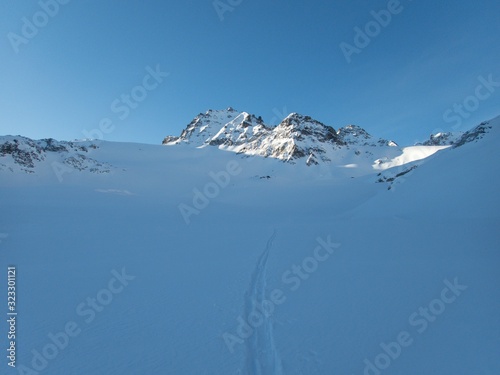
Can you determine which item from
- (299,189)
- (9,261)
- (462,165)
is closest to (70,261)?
(9,261)

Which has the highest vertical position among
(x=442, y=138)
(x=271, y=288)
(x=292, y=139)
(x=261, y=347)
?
(x=292, y=139)

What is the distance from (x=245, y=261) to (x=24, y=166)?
140 feet

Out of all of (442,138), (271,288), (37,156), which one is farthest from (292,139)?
(442,138)

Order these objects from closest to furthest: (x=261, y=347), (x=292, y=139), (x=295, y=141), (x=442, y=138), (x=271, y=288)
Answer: (x=261, y=347) → (x=271, y=288) → (x=295, y=141) → (x=292, y=139) → (x=442, y=138)

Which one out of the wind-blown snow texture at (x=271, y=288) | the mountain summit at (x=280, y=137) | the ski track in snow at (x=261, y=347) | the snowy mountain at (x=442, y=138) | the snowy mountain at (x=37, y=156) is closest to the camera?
the ski track in snow at (x=261, y=347)

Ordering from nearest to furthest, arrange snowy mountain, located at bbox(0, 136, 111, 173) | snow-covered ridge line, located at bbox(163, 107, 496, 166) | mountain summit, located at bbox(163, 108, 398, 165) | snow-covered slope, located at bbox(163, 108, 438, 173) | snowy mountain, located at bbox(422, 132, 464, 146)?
snowy mountain, located at bbox(0, 136, 111, 173)
snow-covered slope, located at bbox(163, 108, 438, 173)
mountain summit, located at bbox(163, 108, 398, 165)
snow-covered ridge line, located at bbox(163, 107, 496, 166)
snowy mountain, located at bbox(422, 132, 464, 146)

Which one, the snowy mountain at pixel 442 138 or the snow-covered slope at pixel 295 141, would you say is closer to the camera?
the snow-covered slope at pixel 295 141

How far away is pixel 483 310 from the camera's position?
4965 millimetres

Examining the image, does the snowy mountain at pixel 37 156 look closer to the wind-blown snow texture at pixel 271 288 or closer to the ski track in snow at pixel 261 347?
the wind-blown snow texture at pixel 271 288

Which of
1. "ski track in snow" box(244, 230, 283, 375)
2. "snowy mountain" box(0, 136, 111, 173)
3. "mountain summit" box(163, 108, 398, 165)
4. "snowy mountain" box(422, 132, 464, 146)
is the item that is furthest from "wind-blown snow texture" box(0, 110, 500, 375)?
"snowy mountain" box(422, 132, 464, 146)

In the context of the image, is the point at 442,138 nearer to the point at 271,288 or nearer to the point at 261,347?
the point at 271,288

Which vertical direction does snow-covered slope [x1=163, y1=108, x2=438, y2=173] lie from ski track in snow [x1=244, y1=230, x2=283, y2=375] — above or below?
above

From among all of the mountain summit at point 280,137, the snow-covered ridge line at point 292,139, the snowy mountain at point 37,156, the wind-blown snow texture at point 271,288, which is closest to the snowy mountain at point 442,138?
the snow-covered ridge line at point 292,139

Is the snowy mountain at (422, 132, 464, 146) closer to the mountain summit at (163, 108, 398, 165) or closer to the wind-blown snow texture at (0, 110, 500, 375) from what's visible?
the mountain summit at (163, 108, 398, 165)
